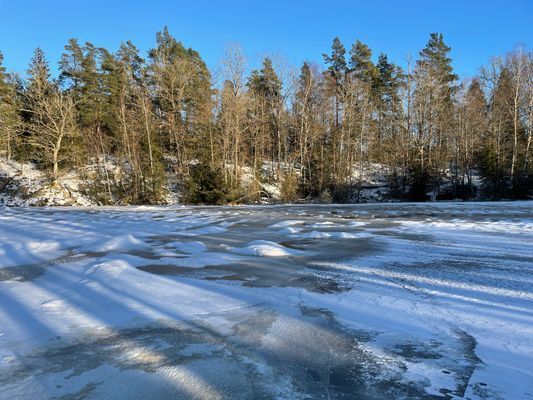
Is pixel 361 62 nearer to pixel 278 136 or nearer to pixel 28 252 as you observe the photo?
pixel 278 136

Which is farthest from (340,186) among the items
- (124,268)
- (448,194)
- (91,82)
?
(91,82)

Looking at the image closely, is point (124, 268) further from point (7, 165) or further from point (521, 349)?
point (7, 165)

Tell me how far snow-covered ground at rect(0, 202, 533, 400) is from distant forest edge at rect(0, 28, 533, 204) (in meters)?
21.4

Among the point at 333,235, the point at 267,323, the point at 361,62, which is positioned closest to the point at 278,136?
the point at 361,62

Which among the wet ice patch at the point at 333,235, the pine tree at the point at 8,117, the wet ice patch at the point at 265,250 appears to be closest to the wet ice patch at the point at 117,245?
the wet ice patch at the point at 265,250

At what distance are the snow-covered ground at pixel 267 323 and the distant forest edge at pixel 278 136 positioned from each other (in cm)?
2139

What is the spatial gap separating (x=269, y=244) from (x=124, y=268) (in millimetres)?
3538

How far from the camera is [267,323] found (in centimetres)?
436

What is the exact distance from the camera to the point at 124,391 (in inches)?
116

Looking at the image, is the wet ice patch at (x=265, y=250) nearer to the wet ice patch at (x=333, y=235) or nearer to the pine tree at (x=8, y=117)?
the wet ice patch at (x=333, y=235)

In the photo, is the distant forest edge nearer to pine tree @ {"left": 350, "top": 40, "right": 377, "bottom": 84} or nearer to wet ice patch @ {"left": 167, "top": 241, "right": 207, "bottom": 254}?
pine tree @ {"left": 350, "top": 40, "right": 377, "bottom": 84}

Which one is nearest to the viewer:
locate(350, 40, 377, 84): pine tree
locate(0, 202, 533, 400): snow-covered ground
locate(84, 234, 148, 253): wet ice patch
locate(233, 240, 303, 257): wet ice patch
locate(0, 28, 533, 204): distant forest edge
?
locate(0, 202, 533, 400): snow-covered ground

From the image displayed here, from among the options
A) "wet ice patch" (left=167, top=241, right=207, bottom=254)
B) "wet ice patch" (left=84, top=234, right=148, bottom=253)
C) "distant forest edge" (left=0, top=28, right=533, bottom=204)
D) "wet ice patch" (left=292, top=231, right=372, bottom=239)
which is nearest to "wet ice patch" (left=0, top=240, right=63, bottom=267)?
"wet ice patch" (left=84, top=234, right=148, bottom=253)

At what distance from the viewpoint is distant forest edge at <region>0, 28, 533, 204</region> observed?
31125mm
